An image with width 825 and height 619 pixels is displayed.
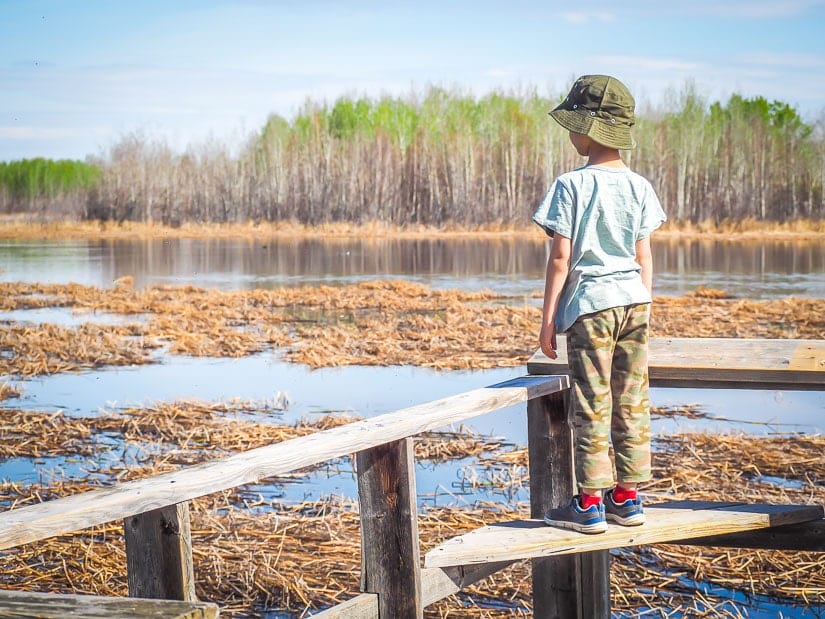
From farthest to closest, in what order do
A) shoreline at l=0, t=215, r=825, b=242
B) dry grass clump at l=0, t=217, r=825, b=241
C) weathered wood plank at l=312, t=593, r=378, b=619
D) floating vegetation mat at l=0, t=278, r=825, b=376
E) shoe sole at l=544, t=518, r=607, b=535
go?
dry grass clump at l=0, t=217, r=825, b=241 → shoreline at l=0, t=215, r=825, b=242 → floating vegetation mat at l=0, t=278, r=825, b=376 → shoe sole at l=544, t=518, r=607, b=535 → weathered wood plank at l=312, t=593, r=378, b=619

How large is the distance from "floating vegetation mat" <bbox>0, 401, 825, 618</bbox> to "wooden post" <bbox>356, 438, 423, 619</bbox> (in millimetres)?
1921

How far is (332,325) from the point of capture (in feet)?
59.4

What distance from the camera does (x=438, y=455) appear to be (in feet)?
26.9

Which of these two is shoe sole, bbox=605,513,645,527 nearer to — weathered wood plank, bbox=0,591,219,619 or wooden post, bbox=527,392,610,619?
wooden post, bbox=527,392,610,619

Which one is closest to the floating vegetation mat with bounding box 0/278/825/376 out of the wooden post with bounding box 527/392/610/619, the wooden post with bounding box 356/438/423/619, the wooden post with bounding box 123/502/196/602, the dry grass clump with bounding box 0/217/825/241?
the wooden post with bounding box 527/392/610/619

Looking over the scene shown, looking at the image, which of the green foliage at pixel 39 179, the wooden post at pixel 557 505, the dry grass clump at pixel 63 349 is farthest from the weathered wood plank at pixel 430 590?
the green foliage at pixel 39 179

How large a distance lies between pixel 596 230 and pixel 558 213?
0.46 feet

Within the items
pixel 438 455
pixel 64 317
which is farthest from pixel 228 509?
pixel 64 317

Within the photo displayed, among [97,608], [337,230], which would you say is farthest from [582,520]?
[337,230]

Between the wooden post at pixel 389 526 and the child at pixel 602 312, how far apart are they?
54 cm

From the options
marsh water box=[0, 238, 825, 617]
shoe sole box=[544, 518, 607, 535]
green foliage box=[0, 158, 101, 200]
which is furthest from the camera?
green foliage box=[0, 158, 101, 200]

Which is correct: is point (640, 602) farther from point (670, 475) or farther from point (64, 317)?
point (64, 317)

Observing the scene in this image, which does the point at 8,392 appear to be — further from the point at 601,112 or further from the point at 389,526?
the point at 601,112

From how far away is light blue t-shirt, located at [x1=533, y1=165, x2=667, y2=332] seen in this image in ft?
10.7
